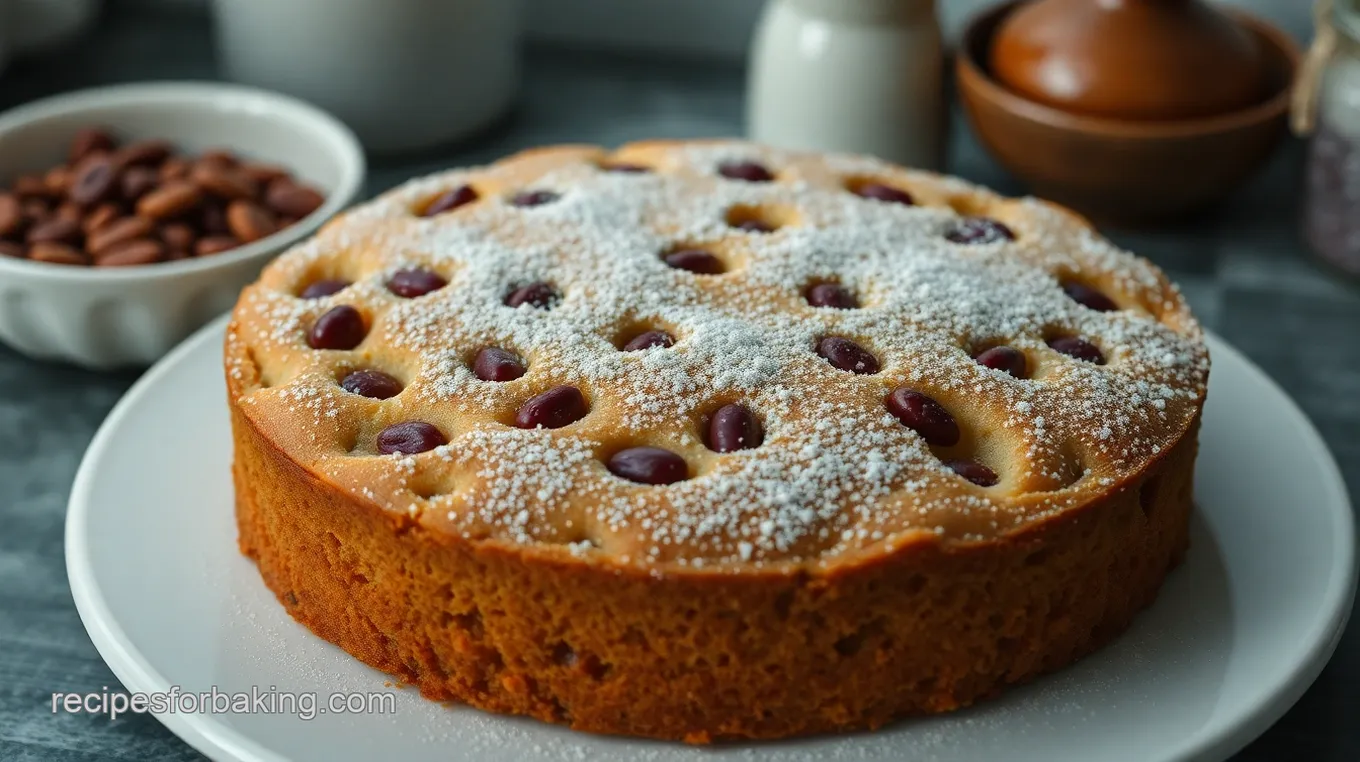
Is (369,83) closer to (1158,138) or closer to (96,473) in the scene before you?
(96,473)

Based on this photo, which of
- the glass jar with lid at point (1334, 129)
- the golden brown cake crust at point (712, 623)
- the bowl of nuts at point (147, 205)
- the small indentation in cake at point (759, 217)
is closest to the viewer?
the golden brown cake crust at point (712, 623)

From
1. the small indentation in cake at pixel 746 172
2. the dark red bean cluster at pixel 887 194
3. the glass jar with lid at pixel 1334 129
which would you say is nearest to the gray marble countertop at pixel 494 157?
the glass jar with lid at pixel 1334 129

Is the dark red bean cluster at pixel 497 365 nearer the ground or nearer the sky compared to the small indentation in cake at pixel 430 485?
nearer the sky

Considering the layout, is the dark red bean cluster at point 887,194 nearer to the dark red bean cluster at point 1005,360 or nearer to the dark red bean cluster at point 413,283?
the dark red bean cluster at point 1005,360

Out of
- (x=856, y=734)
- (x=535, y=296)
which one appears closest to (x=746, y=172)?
(x=535, y=296)

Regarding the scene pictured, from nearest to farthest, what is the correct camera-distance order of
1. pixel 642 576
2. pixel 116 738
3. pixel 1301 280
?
pixel 642 576, pixel 116 738, pixel 1301 280

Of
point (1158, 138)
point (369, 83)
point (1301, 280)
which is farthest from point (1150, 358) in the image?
Result: point (369, 83)
